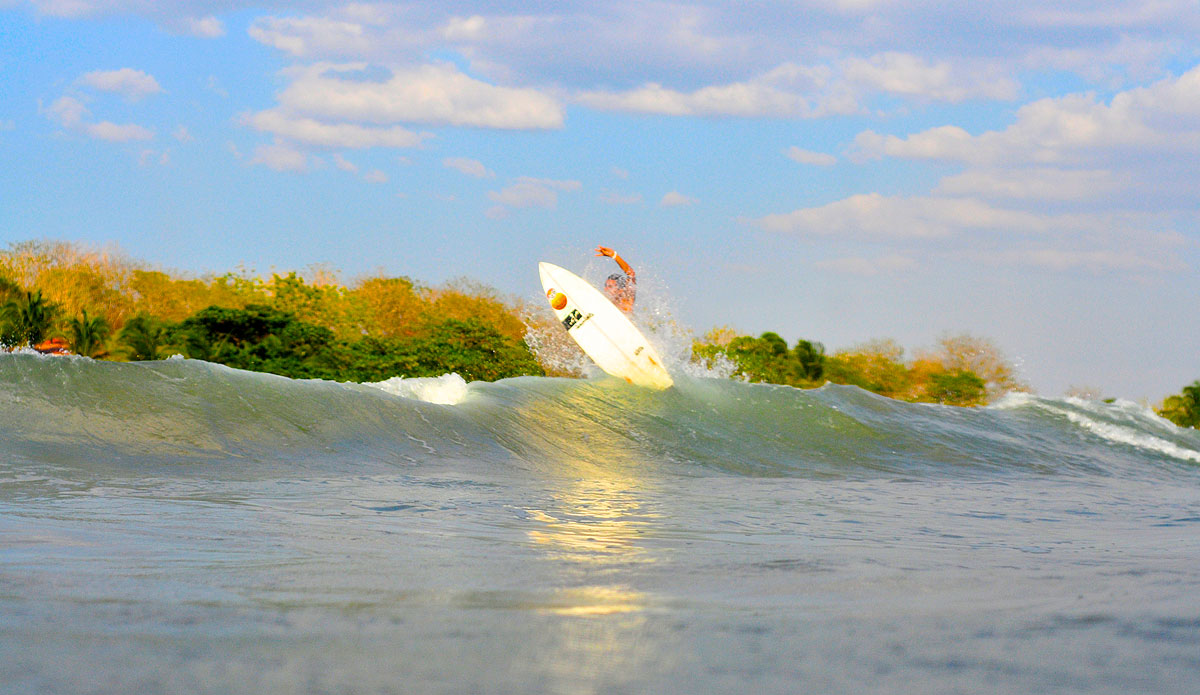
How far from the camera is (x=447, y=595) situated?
3314 millimetres

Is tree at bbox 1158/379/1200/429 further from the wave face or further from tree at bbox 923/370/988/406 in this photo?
the wave face

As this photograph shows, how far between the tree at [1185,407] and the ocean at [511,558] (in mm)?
22197

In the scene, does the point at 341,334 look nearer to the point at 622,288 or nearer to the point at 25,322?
the point at 25,322

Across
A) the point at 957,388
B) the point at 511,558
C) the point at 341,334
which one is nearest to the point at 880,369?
the point at 957,388

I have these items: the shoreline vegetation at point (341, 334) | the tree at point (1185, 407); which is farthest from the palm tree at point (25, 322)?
the tree at point (1185, 407)

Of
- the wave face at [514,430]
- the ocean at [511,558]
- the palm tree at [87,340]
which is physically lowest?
the ocean at [511,558]

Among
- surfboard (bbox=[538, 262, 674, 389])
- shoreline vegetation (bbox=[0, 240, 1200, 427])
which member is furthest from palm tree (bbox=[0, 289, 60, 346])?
surfboard (bbox=[538, 262, 674, 389])

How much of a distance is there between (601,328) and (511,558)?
935 cm

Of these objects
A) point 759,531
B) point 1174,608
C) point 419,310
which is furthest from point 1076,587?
point 419,310

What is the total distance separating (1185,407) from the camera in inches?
1203

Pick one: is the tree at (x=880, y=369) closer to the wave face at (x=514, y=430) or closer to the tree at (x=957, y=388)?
the tree at (x=957, y=388)

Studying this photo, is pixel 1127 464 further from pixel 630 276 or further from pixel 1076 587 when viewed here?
pixel 1076 587

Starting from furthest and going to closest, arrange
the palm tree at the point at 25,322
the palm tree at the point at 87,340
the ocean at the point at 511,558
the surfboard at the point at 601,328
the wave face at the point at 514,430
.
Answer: the palm tree at the point at 25,322 → the palm tree at the point at 87,340 → the surfboard at the point at 601,328 → the wave face at the point at 514,430 → the ocean at the point at 511,558

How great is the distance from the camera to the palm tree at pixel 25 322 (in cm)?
2553
